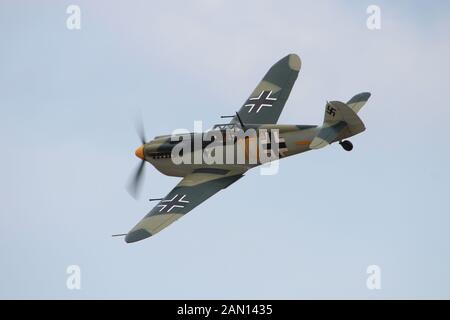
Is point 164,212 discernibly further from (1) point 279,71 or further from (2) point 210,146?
(1) point 279,71

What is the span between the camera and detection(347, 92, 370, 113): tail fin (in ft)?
95.8

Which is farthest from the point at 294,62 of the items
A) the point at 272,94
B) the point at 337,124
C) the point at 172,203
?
the point at 172,203

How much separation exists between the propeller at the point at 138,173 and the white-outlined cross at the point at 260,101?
3.45 m

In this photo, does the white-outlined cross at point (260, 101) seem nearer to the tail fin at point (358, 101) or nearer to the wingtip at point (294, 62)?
the wingtip at point (294, 62)

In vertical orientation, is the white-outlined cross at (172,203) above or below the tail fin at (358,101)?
below

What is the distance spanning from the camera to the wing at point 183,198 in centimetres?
2720

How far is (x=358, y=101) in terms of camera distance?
29.3m

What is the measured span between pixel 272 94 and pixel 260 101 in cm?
48

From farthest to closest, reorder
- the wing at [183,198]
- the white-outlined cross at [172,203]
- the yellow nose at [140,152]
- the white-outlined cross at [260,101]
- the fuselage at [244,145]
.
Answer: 1. the white-outlined cross at [260,101]
2. the yellow nose at [140,152]
3. the fuselage at [244,145]
4. the white-outlined cross at [172,203]
5. the wing at [183,198]

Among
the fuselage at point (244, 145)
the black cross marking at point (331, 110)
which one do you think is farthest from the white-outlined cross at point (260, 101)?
the black cross marking at point (331, 110)

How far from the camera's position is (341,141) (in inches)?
1124

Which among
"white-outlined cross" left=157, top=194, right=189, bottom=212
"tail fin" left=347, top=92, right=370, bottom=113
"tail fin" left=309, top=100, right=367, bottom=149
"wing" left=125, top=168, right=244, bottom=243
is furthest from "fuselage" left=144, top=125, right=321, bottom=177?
"white-outlined cross" left=157, top=194, right=189, bottom=212

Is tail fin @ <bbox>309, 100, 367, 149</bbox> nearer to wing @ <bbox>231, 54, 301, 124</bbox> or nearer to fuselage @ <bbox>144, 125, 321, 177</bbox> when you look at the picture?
fuselage @ <bbox>144, 125, 321, 177</bbox>

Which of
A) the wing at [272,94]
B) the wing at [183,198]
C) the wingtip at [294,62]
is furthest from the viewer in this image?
the wingtip at [294,62]
